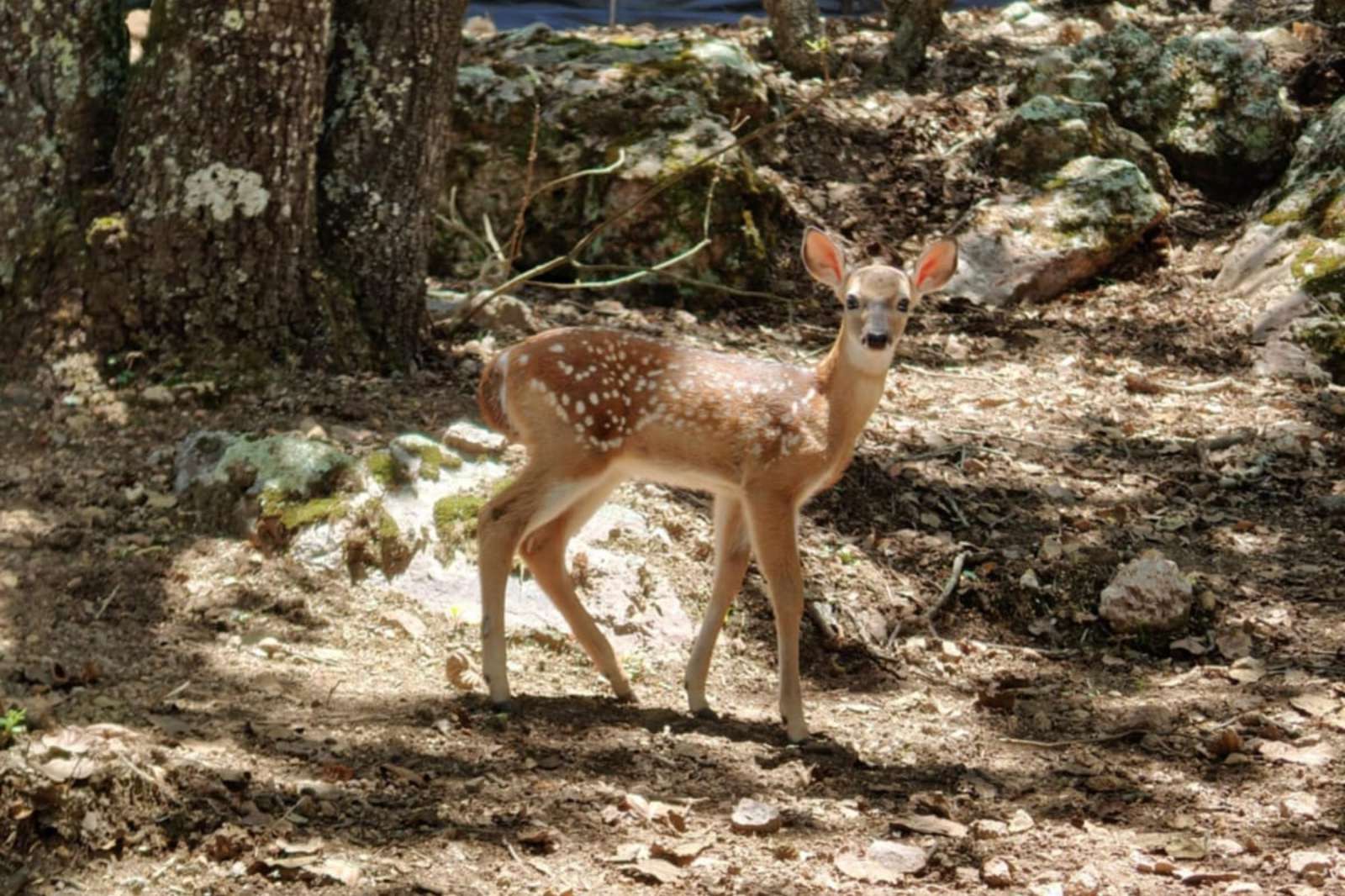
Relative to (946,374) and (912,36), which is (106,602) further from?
(912,36)

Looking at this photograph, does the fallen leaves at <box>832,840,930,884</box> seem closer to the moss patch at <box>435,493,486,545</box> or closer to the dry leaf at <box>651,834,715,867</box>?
the dry leaf at <box>651,834,715,867</box>

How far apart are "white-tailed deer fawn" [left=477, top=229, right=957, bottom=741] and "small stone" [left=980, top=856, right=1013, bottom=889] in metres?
1.13

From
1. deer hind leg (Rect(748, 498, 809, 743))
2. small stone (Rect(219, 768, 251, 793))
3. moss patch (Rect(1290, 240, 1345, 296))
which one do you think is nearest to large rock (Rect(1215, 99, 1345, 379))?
moss patch (Rect(1290, 240, 1345, 296))

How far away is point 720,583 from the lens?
5.96 metres

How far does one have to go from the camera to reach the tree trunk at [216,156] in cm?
683

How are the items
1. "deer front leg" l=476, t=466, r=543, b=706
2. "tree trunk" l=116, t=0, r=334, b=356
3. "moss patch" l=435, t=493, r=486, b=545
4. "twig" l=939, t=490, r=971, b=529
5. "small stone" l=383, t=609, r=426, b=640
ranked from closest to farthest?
"deer front leg" l=476, t=466, r=543, b=706, "small stone" l=383, t=609, r=426, b=640, "moss patch" l=435, t=493, r=486, b=545, "tree trunk" l=116, t=0, r=334, b=356, "twig" l=939, t=490, r=971, b=529

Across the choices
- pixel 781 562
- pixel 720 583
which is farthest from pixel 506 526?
pixel 781 562

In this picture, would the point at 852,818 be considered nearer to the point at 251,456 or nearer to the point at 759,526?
the point at 759,526

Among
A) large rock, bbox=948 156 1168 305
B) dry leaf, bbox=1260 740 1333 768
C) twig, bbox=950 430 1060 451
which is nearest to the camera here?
dry leaf, bbox=1260 740 1333 768

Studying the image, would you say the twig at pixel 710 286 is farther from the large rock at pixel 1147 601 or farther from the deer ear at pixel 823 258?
the large rock at pixel 1147 601

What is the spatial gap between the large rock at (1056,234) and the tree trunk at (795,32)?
2.38 meters

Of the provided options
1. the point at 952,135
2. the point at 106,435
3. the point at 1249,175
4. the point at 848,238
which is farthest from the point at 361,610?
the point at 1249,175

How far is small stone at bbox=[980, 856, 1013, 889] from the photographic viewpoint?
14.7 ft

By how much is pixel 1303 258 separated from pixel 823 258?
461 centimetres
